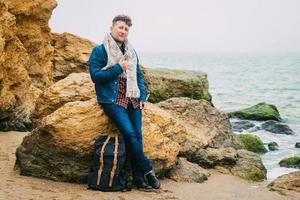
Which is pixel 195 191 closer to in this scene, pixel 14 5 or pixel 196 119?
pixel 196 119

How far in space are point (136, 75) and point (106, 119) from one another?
0.85 m

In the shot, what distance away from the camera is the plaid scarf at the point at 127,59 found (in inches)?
253

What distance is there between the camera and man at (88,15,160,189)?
6422mm

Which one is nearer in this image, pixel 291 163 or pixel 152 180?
pixel 152 180

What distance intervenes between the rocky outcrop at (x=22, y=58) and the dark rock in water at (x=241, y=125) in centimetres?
965

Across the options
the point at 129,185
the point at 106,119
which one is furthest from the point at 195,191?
the point at 106,119

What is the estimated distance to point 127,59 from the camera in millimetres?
6574

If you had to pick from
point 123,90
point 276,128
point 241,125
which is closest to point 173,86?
point 241,125

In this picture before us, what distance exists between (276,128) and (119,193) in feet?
48.1

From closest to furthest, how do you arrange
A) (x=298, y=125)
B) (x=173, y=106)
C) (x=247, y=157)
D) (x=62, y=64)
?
(x=247, y=157)
(x=173, y=106)
(x=62, y=64)
(x=298, y=125)

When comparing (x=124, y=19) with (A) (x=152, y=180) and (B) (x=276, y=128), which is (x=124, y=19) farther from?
(B) (x=276, y=128)

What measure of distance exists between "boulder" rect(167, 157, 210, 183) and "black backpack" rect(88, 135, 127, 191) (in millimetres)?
1446

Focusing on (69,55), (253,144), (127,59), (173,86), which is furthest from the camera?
(173,86)

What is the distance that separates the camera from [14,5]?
12.0 metres
